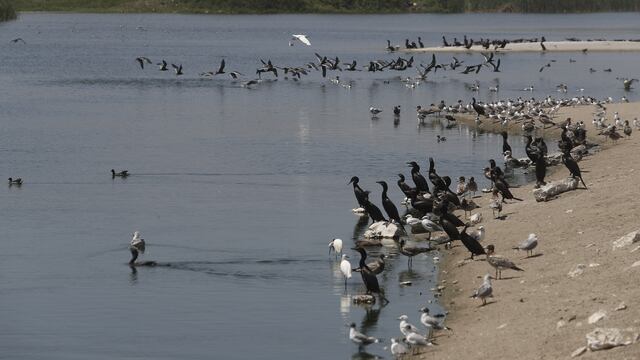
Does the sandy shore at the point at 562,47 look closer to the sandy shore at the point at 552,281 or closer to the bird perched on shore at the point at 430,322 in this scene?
the sandy shore at the point at 552,281

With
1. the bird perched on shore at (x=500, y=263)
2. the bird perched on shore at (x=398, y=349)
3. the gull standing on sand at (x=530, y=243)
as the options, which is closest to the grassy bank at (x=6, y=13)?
the gull standing on sand at (x=530, y=243)

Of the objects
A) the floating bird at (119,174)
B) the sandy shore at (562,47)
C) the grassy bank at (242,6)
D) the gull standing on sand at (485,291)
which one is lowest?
the grassy bank at (242,6)

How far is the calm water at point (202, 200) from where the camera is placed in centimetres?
1816

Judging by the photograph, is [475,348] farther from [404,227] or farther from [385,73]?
[385,73]

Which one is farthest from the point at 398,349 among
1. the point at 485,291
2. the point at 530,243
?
the point at 530,243

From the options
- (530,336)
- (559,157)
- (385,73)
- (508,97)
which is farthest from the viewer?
(385,73)

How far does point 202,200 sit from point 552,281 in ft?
42.4

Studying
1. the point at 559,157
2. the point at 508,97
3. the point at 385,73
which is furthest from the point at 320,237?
the point at 385,73

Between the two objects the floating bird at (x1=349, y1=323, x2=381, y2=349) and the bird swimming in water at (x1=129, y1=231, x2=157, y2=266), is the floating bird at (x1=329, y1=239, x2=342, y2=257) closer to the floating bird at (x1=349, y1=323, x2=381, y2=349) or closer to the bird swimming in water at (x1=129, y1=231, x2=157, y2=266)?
the bird swimming in water at (x1=129, y1=231, x2=157, y2=266)

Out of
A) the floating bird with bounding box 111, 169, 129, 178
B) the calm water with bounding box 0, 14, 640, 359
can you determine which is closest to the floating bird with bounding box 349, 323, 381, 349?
the calm water with bounding box 0, 14, 640, 359

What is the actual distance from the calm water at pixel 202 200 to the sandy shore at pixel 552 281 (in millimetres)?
997

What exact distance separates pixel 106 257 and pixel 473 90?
135ft

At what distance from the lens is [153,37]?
121 metres

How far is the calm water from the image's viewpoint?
59.6 ft
